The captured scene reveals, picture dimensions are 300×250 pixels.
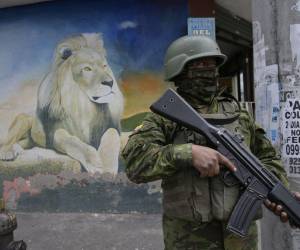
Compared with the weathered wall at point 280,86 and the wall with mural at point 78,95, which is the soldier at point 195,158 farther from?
the wall with mural at point 78,95

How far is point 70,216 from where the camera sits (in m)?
5.97

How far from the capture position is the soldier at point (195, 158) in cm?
197

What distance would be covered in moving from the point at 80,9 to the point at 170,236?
14.8 feet

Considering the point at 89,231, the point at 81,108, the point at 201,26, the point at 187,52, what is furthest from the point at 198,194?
the point at 81,108

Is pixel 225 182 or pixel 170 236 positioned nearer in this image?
pixel 225 182

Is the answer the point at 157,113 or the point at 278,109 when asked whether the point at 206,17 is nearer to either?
the point at 278,109

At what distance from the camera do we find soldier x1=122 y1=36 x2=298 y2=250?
197cm

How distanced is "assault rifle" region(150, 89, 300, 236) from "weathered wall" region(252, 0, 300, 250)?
0.54 m

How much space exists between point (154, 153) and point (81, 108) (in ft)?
13.6

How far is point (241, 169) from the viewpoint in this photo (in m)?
2.02

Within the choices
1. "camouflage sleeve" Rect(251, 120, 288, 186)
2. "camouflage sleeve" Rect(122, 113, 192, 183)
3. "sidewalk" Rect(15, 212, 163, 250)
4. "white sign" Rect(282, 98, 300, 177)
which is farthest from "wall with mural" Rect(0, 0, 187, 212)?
"camouflage sleeve" Rect(122, 113, 192, 183)

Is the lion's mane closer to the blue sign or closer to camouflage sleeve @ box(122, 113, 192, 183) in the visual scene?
the blue sign

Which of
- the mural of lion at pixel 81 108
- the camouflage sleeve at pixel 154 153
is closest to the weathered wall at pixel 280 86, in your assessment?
the camouflage sleeve at pixel 154 153

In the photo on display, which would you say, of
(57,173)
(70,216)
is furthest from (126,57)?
(70,216)
